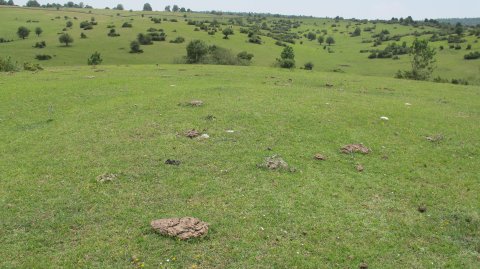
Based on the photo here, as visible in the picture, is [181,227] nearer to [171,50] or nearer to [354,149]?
[354,149]

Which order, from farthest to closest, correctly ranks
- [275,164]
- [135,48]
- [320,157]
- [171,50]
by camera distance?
[171,50]
[135,48]
[320,157]
[275,164]

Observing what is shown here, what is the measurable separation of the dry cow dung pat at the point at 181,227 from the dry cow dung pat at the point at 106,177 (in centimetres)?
362

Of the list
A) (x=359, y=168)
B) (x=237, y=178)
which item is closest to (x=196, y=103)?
(x=237, y=178)

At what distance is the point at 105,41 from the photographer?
94375 mm

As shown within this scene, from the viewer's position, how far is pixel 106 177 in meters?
13.9

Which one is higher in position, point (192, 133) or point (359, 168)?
point (192, 133)

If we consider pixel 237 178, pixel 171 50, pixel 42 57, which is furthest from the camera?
pixel 171 50

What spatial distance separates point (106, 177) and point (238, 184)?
14.7 ft

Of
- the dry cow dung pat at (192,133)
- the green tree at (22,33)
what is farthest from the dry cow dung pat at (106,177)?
the green tree at (22,33)

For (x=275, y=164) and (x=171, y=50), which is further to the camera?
(x=171, y=50)

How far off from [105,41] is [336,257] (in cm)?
9407

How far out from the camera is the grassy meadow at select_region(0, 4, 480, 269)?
1005cm

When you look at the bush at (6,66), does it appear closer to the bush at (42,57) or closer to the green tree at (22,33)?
the bush at (42,57)

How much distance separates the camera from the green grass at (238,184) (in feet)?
32.8
